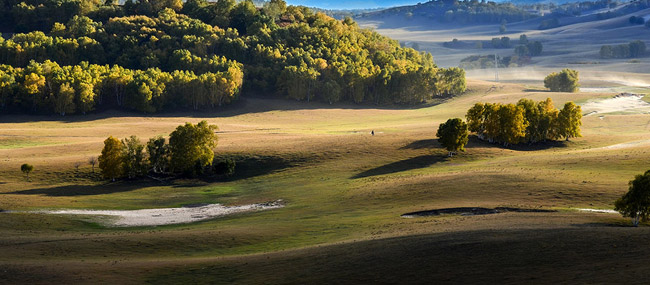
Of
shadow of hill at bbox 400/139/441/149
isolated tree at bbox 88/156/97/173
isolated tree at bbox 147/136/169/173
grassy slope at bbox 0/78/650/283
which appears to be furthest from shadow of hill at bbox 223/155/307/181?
isolated tree at bbox 88/156/97/173

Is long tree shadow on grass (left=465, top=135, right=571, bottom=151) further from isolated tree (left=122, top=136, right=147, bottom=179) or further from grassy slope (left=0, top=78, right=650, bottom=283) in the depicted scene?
isolated tree (left=122, top=136, right=147, bottom=179)

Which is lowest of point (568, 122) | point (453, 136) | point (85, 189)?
point (85, 189)

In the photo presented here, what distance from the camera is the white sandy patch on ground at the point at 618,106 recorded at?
5679 inches

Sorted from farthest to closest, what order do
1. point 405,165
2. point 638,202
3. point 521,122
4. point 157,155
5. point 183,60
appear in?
point 183,60
point 521,122
point 157,155
point 405,165
point 638,202

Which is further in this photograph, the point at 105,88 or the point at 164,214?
the point at 105,88

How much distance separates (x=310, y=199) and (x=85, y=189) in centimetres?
2601

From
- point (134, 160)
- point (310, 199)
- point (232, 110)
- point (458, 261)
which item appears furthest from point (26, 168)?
point (232, 110)

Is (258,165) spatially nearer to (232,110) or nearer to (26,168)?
(26,168)

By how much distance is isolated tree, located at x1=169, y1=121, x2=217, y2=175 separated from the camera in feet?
271

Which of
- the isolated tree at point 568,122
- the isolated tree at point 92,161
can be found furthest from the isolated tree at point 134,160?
the isolated tree at point 568,122

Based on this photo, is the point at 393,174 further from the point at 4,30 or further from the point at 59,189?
the point at 4,30

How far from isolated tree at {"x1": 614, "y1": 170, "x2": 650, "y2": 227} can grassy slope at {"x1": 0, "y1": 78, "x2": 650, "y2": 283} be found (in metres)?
1.44

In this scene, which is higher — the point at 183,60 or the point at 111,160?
the point at 183,60

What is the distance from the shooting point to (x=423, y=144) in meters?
91.8
